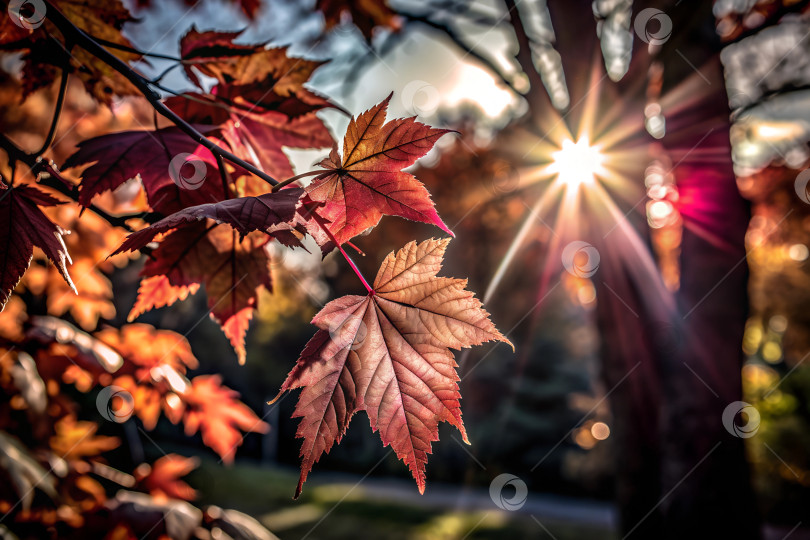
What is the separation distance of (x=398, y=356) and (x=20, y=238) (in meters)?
0.65

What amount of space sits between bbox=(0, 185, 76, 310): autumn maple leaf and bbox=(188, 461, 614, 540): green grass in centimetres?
694

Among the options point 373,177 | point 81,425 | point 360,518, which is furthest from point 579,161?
point 360,518

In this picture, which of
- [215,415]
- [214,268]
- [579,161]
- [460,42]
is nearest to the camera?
[214,268]

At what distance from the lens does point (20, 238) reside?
2.45 ft

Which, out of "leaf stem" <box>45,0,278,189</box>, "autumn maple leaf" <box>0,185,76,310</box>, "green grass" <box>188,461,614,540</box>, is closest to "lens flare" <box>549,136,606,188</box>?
"leaf stem" <box>45,0,278,189</box>

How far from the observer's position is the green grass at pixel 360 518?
26.4 feet

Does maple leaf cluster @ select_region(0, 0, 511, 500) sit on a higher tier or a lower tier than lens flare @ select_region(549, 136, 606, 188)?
lower

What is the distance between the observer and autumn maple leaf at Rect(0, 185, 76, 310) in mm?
724

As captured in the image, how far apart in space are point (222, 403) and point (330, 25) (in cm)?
214

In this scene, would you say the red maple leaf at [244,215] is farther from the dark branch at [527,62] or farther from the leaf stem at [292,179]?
the dark branch at [527,62]

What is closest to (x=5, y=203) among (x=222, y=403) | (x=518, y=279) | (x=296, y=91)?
(x=296, y=91)

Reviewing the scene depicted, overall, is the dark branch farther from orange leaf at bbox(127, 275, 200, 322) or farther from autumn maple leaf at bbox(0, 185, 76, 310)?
autumn maple leaf at bbox(0, 185, 76, 310)

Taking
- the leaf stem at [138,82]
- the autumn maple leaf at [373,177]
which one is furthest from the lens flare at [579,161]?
the leaf stem at [138,82]

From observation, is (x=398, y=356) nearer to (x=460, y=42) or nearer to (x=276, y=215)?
(x=276, y=215)
